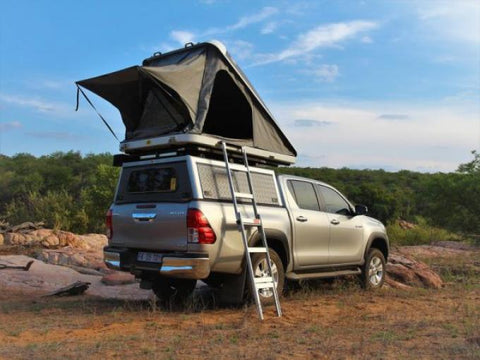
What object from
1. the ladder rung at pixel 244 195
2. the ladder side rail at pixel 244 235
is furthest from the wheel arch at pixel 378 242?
the ladder side rail at pixel 244 235

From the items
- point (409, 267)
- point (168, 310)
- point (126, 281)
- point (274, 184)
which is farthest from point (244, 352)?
point (409, 267)

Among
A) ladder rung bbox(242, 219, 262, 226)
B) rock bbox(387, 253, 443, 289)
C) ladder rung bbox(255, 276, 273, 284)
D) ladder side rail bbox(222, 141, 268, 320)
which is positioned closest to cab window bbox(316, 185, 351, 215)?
ladder rung bbox(242, 219, 262, 226)

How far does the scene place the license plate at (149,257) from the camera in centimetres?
715

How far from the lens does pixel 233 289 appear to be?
24.4 ft

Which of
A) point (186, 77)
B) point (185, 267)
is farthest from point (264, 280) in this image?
point (186, 77)

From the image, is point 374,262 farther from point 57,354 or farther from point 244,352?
point 57,354

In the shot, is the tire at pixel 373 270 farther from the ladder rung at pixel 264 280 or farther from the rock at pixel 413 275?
the ladder rung at pixel 264 280

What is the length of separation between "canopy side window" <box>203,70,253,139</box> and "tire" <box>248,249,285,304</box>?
196 cm

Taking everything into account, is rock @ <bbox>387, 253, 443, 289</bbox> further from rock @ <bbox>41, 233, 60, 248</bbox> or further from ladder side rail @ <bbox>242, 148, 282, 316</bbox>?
rock @ <bbox>41, 233, 60, 248</bbox>

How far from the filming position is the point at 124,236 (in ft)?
25.1

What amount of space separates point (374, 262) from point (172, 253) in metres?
4.50

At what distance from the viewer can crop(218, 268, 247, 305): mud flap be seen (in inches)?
291

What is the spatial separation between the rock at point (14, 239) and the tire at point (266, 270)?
12711 mm

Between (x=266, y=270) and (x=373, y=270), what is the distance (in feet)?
10.2
